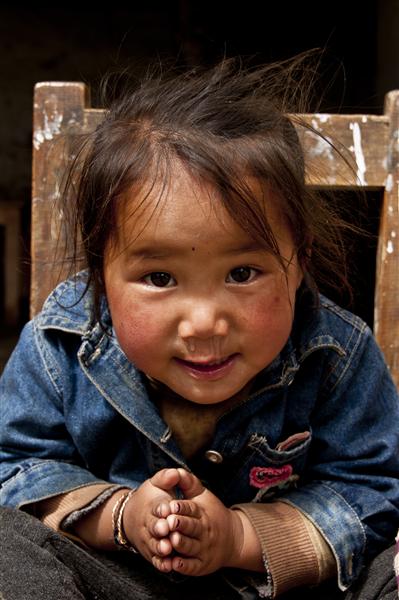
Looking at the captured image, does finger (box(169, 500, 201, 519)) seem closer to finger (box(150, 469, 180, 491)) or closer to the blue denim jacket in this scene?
Result: finger (box(150, 469, 180, 491))

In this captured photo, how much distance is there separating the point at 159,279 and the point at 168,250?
0.05m

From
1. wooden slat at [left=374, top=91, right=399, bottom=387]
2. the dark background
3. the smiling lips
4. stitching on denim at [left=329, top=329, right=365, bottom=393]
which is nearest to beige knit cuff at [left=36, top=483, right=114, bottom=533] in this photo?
the smiling lips

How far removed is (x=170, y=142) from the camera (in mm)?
1227

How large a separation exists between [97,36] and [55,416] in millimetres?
4348

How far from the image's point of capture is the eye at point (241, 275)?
123 cm

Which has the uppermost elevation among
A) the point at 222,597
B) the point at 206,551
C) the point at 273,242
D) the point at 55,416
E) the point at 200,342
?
the point at 273,242

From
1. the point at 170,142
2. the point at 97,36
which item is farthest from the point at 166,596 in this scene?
the point at 97,36

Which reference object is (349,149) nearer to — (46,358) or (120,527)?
(46,358)

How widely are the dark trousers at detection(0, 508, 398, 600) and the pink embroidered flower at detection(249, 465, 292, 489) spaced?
0.15 m

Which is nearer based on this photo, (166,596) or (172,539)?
(172,539)

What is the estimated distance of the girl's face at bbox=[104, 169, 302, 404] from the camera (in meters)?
1.19

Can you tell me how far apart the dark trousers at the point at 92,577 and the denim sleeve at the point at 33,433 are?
12 cm

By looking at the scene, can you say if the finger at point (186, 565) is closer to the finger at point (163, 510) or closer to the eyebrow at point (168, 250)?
the finger at point (163, 510)

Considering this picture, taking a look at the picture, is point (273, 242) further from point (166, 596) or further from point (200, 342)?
point (166, 596)
